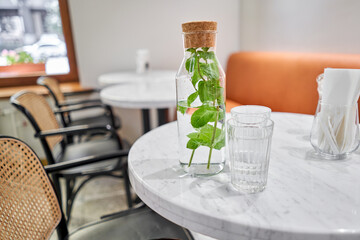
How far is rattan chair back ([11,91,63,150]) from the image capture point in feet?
4.44

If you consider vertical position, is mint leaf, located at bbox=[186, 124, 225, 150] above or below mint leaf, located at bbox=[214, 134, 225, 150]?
above

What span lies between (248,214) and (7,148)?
2.29 ft

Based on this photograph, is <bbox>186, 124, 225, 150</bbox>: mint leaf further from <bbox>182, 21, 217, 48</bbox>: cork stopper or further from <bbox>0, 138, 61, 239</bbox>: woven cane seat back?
<bbox>0, 138, 61, 239</bbox>: woven cane seat back

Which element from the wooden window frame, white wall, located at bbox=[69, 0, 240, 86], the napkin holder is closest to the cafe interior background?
white wall, located at bbox=[69, 0, 240, 86]

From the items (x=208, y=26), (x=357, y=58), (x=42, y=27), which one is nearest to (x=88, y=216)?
(x=208, y=26)

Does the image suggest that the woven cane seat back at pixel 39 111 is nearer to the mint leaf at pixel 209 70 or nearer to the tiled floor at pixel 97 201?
the tiled floor at pixel 97 201

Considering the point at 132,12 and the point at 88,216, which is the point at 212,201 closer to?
the point at 88,216

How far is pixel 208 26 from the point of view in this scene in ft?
1.92

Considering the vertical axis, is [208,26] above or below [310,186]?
above

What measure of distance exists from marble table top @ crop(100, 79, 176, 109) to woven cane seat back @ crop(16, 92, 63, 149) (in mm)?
331

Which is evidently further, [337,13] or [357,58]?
[337,13]

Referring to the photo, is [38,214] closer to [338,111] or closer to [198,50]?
[198,50]

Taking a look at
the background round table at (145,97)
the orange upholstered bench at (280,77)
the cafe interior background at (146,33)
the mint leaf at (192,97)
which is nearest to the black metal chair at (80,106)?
the background round table at (145,97)

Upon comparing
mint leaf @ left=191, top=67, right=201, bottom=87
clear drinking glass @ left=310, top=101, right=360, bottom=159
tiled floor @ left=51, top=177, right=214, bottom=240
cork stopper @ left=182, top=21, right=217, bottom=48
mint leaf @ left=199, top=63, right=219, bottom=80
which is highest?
cork stopper @ left=182, top=21, right=217, bottom=48
